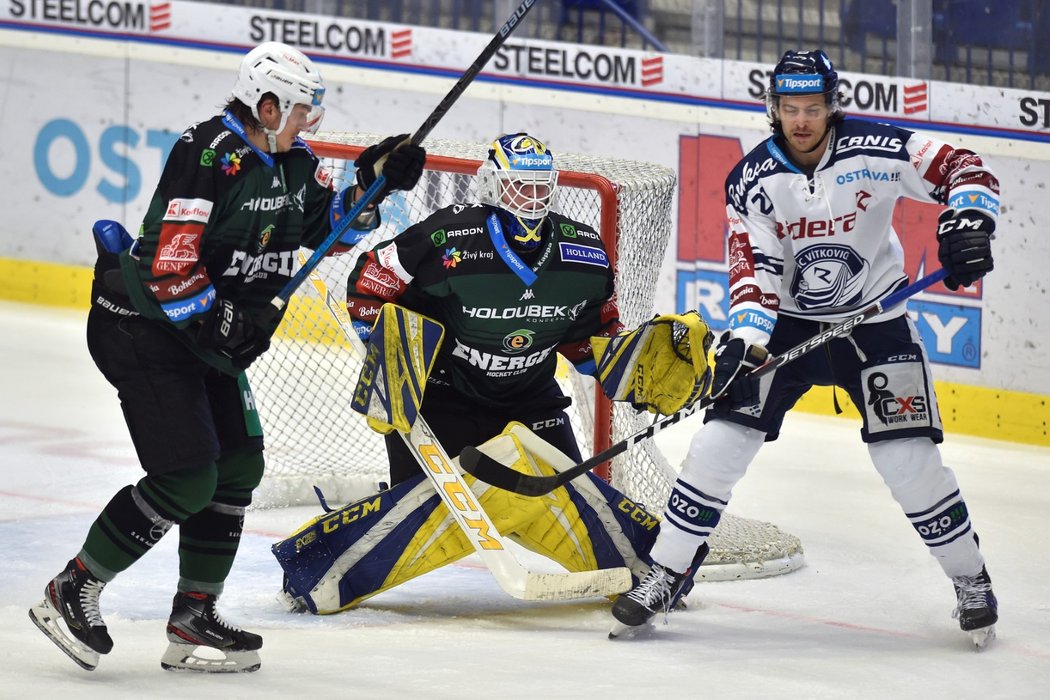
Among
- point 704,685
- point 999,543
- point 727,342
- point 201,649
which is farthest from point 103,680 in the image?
point 999,543

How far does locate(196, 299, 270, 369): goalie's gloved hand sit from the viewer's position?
9.91 feet

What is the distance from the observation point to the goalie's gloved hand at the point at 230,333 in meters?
3.02

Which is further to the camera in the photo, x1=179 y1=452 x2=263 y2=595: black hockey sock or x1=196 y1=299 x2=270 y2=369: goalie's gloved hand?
x1=179 y1=452 x2=263 y2=595: black hockey sock

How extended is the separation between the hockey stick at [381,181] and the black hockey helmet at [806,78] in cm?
58

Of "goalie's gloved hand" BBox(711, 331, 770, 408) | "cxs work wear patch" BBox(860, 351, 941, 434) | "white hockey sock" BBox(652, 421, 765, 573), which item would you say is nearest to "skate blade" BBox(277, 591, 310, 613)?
"white hockey sock" BBox(652, 421, 765, 573)

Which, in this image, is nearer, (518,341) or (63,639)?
(63,639)

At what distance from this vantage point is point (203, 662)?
3.14m

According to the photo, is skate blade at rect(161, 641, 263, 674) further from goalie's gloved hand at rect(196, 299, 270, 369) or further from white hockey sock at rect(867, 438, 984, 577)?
white hockey sock at rect(867, 438, 984, 577)

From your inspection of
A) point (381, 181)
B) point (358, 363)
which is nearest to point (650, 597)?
point (381, 181)

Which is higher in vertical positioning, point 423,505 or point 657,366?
point 657,366

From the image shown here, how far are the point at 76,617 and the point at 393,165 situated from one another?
3.45 feet

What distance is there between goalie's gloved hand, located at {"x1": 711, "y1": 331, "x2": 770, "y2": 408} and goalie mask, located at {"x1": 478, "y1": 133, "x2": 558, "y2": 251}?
1.57 feet

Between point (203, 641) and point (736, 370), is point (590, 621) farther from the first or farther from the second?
point (203, 641)

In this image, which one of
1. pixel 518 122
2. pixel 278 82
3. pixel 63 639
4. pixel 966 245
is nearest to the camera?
pixel 63 639
